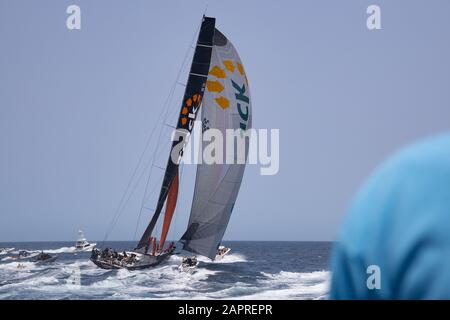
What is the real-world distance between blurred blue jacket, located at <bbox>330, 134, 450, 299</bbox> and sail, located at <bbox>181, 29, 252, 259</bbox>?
21.4m

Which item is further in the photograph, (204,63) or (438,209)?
(204,63)

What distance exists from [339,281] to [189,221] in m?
23.7

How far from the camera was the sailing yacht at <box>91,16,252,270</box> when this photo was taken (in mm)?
22750

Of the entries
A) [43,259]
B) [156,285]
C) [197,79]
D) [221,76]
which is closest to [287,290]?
[156,285]

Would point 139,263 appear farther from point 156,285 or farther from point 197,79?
point 197,79

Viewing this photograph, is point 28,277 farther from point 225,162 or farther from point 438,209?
point 438,209

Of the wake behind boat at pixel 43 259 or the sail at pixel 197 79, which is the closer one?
the sail at pixel 197 79

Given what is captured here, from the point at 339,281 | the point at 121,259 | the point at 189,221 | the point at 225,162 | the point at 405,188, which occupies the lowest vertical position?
the point at 121,259

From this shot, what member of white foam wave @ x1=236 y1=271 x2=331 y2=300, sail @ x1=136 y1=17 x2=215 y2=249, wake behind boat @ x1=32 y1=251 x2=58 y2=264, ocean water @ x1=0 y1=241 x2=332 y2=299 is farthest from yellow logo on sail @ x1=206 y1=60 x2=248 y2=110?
wake behind boat @ x1=32 y1=251 x2=58 y2=264

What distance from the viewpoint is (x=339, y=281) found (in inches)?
26.1

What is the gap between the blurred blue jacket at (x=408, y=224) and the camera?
59 cm

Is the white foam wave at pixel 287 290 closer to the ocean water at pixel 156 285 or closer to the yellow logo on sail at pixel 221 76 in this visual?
the ocean water at pixel 156 285

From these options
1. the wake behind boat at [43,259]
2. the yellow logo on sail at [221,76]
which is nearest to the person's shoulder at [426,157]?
the yellow logo on sail at [221,76]
